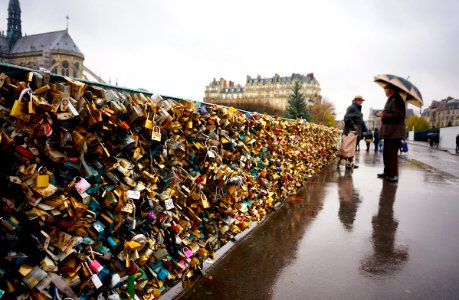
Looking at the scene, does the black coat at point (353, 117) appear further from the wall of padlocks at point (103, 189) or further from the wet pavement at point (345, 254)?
the wall of padlocks at point (103, 189)

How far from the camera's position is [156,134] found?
2.25 metres

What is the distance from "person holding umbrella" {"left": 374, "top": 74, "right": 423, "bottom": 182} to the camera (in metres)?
7.42

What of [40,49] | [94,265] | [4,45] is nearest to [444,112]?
[40,49]

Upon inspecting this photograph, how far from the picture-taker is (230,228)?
3.71 metres

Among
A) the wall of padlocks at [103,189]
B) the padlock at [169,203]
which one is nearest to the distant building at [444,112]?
the wall of padlocks at [103,189]

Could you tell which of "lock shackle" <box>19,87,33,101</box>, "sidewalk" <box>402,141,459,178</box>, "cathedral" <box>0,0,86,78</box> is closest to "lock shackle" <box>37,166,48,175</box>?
"lock shackle" <box>19,87,33,101</box>

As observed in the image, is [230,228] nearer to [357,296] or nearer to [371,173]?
[357,296]

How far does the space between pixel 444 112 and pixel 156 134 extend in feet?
508

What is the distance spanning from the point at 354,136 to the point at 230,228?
7.69 metres

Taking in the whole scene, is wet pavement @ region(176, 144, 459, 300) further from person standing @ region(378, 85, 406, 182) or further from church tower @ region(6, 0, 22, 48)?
church tower @ region(6, 0, 22, 48)

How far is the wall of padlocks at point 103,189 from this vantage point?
4.93 ft

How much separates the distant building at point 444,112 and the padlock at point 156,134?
143872 mm

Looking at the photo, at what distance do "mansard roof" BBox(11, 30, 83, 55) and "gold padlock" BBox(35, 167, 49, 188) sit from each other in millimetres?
113082

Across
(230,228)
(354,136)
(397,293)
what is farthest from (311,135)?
(397,293)
